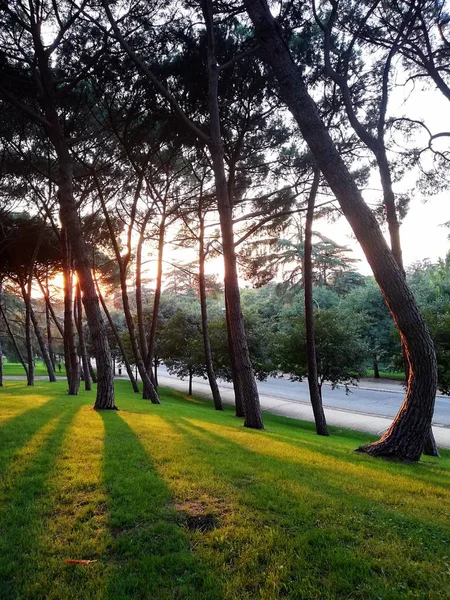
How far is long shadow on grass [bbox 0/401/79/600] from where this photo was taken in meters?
2.02

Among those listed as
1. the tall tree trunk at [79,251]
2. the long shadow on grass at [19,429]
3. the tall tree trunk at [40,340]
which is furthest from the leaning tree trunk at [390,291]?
the tall tree trunk at [40,340]

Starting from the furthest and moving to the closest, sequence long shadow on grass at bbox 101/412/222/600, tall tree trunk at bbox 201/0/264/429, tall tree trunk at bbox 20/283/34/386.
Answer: tall tree trunk at bbox 20/283/34/386, tall tree trunk at bbox 201/0/264/429, long shadow on grass at bbox 101/412/222/600

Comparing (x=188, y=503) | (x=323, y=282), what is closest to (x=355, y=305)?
(x=323, y=282)

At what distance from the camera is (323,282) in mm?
35219

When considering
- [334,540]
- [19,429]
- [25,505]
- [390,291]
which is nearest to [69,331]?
[19,429]

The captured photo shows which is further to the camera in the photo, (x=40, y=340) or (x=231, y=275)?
(x=40, y=340)

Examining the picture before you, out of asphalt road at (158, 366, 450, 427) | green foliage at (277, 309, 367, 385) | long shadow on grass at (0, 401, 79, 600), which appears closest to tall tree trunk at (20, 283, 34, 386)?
asphalt road at (158, 366, 450, 427)

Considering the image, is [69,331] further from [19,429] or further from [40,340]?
[19,429]

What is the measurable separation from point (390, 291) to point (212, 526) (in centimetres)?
393

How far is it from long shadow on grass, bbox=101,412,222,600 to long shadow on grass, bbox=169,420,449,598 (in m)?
0.41

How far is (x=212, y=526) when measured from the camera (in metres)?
2.61

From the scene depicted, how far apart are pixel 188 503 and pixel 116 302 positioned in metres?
31.6

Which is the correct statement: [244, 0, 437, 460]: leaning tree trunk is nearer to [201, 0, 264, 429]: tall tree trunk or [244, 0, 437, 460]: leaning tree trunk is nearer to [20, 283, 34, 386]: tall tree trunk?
[201, 0, 264, 429]: tall tree trunk

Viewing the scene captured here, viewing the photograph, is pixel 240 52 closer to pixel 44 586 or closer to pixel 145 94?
pixel 145 94
